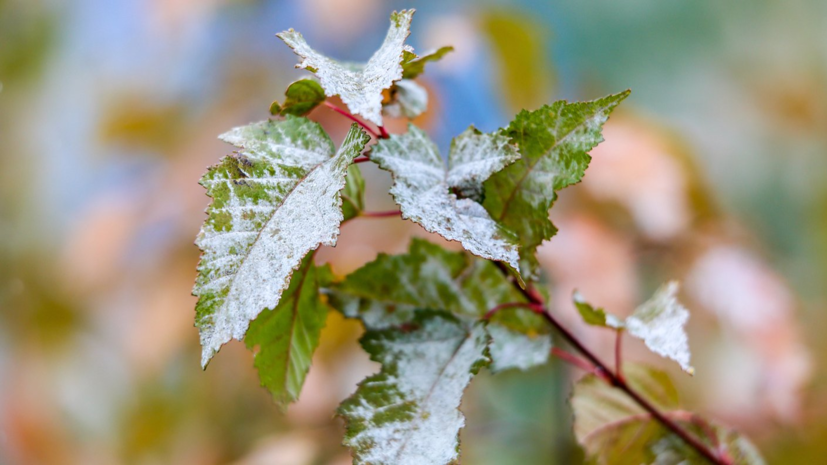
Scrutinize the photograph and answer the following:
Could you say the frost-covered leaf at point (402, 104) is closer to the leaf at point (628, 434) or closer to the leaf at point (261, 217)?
the leaf at point (261, 217)

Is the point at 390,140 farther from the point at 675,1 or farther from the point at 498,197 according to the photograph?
the point at 675,1

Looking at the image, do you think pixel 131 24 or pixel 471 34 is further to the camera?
pixel 131 24

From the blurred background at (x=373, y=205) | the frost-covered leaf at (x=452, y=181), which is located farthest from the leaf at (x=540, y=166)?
the blurred background at (x=373, y=205)

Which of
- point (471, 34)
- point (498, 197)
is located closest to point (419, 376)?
point (498, 197)

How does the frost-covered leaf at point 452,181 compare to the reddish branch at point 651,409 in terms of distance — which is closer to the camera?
the frost-covered leaf at point 452,181

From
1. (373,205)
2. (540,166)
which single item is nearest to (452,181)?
(540,166)

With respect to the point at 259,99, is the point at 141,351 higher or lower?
lower
